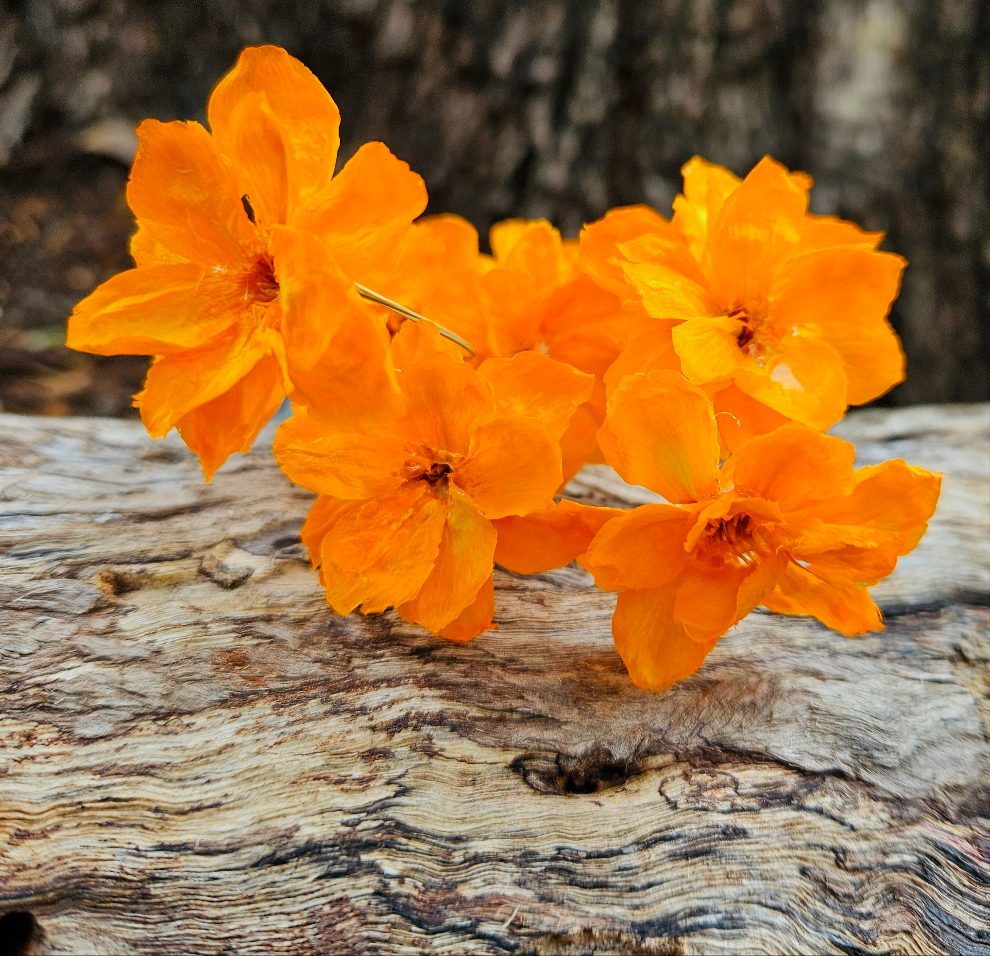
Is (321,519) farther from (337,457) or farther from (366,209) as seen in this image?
(366,209)

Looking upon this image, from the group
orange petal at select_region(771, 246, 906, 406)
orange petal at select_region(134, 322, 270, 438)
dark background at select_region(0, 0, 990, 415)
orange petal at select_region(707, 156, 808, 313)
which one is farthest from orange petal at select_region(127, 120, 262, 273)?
dark background at select_region(0, 0, 990, 415)

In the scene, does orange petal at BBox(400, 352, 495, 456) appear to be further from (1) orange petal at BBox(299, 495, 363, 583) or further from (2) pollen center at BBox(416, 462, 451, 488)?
(1) orange petal at BBox(299, 495, 363, 583)

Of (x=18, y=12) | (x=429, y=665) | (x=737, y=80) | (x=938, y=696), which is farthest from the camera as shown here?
(x=737, y=80)

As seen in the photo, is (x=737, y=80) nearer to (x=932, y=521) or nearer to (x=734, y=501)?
(x=932, y=521)

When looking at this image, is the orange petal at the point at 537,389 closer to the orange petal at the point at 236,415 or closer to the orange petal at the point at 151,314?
the orange petal at the point at 236,415

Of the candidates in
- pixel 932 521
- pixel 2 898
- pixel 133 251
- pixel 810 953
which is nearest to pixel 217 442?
pixel 133 251

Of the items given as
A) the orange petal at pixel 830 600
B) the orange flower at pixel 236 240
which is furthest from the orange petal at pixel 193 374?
the orange petal at pixel 830 600

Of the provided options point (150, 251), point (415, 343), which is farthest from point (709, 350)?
point (150, 251)
